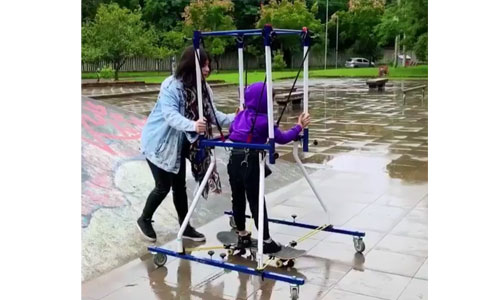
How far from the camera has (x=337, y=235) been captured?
529 cm

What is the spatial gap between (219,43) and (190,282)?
88.2ft

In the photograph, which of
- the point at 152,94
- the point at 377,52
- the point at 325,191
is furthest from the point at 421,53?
the point at 325,191

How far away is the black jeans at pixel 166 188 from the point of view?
495cm

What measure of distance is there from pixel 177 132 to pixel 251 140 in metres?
0.83

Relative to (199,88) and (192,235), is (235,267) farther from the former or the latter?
(199,88)

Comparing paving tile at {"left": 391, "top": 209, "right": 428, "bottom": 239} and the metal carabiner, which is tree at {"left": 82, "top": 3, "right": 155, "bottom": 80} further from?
the metal carabiner

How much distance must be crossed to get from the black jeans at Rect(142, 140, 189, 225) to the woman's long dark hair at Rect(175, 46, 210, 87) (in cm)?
53

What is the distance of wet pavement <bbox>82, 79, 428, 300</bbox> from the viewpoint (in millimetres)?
4117

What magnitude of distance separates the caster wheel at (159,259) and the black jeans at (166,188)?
0.64 m

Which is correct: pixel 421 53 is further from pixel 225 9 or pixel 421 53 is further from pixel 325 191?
pixel 325 191

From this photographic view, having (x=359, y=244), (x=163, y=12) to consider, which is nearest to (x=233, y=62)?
(x=163, y=12)

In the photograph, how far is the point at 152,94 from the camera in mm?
22406

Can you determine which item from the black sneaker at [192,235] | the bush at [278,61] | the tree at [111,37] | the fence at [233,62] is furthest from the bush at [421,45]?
the black sneaker at [192,235]

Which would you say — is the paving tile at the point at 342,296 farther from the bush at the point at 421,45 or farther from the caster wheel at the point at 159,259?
the bush at the point at 421,45
